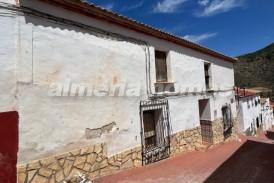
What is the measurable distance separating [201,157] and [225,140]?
5.33 m

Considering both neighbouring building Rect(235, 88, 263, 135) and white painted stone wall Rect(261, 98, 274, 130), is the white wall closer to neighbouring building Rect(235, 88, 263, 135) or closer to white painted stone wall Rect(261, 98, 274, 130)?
neighbouring building Rect(235, 88, 263, 135)

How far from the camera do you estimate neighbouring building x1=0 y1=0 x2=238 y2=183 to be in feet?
16.3

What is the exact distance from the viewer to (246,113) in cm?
2164

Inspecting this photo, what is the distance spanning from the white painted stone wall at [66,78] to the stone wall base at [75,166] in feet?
0.59

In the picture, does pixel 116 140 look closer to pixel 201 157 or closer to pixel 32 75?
pixel 32 75

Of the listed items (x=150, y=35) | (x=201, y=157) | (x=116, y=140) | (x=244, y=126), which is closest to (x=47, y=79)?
(x=116, y=140)

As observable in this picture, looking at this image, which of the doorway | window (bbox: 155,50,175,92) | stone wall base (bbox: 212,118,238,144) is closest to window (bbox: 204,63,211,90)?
the doorway

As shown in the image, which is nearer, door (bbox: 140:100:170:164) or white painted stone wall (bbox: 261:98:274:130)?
door (bbox: 140:100:170:164)

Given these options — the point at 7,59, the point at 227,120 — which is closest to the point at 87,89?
the point at 7,59

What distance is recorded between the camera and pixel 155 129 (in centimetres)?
885

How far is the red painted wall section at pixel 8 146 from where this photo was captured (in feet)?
15.2

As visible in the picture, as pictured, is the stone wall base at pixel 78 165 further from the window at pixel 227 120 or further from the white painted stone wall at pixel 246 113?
the white painted stone wall at pixel 246 113

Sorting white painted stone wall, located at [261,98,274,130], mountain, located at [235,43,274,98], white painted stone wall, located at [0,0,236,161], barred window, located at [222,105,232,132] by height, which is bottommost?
white painted stone wall, located at [261,98,274,130]

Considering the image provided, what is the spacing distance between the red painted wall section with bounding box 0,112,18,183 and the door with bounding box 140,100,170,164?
4.14m
